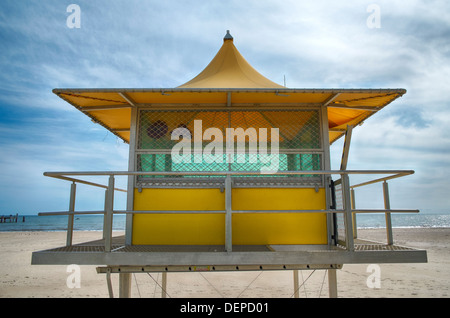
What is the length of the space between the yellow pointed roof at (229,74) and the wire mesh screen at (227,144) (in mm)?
548

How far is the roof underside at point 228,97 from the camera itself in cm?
538

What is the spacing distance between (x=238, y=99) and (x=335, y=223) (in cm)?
284

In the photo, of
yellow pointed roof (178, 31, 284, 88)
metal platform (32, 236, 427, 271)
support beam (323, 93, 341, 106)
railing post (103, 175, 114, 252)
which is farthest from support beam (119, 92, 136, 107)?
support beam (323, 93, 341, 106)

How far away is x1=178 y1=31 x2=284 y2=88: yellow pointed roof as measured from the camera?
616cm

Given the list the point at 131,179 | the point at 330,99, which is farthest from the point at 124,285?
the point at 330,99

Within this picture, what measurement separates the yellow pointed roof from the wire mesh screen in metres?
0.55

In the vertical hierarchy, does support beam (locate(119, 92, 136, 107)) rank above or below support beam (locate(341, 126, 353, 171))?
above

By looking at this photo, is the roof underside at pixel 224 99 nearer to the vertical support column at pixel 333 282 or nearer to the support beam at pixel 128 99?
the support beam at pixel 128 99

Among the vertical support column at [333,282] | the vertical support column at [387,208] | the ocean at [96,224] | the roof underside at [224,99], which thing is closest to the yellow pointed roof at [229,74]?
the roof underside at [224,99]

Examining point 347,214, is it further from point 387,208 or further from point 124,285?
point 124,285

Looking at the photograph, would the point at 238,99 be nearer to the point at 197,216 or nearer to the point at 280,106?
the point at 280,106

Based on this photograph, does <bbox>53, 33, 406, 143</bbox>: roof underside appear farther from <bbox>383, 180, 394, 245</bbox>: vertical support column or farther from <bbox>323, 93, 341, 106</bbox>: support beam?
<bbox>383, 180, 394, 245</bbox>: vertical support column

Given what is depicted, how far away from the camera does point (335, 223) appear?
554 cm
